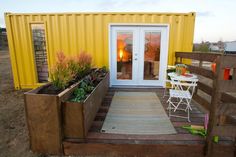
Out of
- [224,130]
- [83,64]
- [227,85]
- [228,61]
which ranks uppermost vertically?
[228,61]

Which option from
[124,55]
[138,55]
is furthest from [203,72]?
[124,55]

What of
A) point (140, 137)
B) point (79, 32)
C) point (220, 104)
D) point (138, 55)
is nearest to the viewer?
→ point (220, 104)

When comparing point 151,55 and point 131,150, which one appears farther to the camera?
point 151,55

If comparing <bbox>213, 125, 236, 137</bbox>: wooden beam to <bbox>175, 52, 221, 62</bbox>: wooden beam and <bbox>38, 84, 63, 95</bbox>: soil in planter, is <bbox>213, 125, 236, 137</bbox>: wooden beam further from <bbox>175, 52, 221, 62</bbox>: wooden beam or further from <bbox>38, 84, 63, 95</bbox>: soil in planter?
<bbox>38, 84, 63, 95</bbox>: soil in planter

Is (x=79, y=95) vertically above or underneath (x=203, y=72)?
underneath

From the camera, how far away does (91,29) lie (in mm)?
4641

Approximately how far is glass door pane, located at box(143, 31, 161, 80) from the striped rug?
1.14 metres

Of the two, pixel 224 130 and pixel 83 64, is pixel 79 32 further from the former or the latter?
pixel 224 130

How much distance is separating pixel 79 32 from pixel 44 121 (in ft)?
11.3

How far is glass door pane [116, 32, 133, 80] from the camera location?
473 centimetres

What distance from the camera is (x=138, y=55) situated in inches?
189

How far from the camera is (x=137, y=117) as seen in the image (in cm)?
284

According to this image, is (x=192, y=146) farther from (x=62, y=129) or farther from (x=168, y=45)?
(x=168, y=45)

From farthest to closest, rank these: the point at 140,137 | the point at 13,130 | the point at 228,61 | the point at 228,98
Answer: the point at 13,130 → the point at 228,98 → the point at 140,137 → the point at 228,61
